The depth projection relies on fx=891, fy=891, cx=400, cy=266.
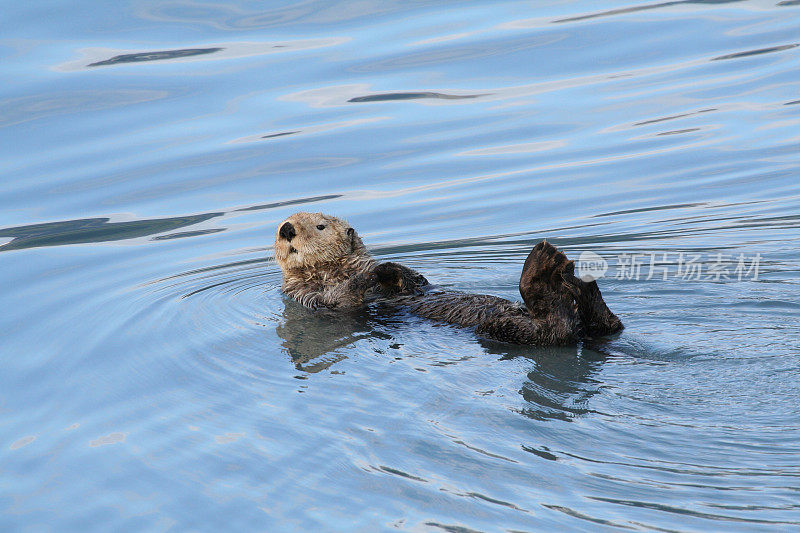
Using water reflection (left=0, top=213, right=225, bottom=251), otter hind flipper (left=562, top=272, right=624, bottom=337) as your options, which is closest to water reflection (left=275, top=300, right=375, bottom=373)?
otter hind flipper (left=562, top=272, right=624, bottom=337)

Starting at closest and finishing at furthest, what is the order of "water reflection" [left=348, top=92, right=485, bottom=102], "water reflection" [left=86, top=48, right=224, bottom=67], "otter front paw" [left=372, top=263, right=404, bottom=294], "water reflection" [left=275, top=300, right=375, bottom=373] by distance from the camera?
"water reflection" [left=275, top=300, right=375, bottom=373], "otter front paw" [left=372, top=263, right=404, bottom=294], "water reflection" [left=348, top=92, right=485, bottom=102], "water reflection" [left=86, top=48, right=224, bottom=67]

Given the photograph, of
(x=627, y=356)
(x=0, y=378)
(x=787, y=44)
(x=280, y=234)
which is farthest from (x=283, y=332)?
(x=787, y=44)

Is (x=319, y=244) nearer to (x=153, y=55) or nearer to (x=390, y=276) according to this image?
(x=390, y=276)

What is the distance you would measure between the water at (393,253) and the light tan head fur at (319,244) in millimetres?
346

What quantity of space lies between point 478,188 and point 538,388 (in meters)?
4.37

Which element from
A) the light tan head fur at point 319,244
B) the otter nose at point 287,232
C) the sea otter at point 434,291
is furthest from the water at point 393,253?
the otter nose at point 287,232

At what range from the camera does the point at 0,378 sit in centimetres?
498

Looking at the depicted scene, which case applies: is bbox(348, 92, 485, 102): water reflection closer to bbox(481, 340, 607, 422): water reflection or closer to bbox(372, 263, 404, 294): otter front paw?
bbox(372, 263, 404, 294): otter front paw

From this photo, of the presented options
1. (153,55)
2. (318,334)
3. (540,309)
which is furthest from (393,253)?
(153,55)

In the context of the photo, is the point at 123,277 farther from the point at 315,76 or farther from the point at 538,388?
the point at 315,76

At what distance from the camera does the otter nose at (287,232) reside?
5793 mm

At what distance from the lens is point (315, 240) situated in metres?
5.88

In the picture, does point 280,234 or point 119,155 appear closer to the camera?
point 280,234

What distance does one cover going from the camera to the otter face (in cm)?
586
